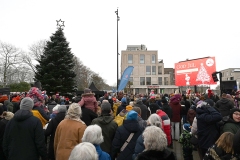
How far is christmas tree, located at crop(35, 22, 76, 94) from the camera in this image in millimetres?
22984

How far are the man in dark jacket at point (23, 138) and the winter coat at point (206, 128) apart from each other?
347 centimetres

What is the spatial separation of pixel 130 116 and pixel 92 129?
115 cm

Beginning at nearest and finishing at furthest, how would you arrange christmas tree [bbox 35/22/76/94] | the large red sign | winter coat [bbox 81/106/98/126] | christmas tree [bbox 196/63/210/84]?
winter coat [bbox 81/106/98/126] → the large red sign → christmas tree [bbox 196/63/210/84] → christmas tree [bbox 35/22/76/94]

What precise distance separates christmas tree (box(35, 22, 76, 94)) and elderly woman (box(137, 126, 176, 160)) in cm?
2098

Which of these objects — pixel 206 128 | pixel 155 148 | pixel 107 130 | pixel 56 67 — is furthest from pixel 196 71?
pixel 155 148

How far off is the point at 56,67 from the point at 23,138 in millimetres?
20281

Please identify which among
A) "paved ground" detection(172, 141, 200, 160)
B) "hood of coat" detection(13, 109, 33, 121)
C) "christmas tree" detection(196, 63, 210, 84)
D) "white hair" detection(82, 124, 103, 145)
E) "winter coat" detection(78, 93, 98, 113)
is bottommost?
"paved ground" detection(172, 141, 200, 160)

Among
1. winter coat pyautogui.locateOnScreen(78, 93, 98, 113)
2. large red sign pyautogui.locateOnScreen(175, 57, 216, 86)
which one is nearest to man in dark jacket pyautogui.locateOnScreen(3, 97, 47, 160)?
winter coat pyautogui.locateOnScreen(78, 93, 98, 113)

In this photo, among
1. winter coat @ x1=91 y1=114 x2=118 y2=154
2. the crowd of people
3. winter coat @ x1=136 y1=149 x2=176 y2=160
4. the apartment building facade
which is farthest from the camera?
the apartment building facade

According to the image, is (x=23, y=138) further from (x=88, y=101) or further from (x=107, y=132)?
(x=88, y=101)

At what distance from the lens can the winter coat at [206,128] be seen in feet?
16.5

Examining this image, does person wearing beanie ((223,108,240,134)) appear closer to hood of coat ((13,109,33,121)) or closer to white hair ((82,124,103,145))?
white hair ((82,124,103,145))

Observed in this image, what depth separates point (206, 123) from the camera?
511 cm

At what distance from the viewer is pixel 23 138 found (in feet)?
13.7
